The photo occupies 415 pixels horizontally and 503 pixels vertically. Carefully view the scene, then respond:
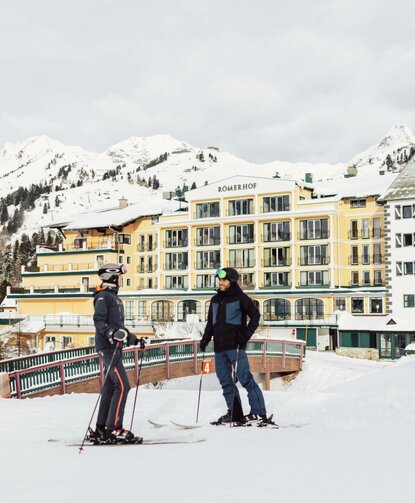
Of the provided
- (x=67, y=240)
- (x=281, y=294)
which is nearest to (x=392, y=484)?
(x=281, y=294)

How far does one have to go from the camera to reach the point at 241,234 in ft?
222

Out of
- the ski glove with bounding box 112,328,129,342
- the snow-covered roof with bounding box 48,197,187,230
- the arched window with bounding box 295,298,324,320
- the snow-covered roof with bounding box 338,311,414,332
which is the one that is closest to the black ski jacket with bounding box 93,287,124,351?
the ski glove with bounding box 112,328,129,342

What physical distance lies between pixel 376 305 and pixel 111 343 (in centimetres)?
5577

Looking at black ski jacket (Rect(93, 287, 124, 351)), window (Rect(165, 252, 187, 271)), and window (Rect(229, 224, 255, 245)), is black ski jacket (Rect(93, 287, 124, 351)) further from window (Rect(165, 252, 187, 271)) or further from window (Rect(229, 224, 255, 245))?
window (Rect(165, 252, 187, 271))

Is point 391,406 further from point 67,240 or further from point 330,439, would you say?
point 67,240

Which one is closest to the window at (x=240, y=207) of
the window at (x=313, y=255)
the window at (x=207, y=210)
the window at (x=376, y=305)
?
the window at (x=207, y=210)

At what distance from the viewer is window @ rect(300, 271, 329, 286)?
6344 centimetres

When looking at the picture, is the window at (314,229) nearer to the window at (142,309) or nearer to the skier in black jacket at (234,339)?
the window at (142,309)

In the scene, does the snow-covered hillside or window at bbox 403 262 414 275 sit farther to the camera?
window at bbox 403 262 414 275

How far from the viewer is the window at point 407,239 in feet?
195

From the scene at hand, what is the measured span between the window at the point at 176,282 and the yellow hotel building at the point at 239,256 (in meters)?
0.12

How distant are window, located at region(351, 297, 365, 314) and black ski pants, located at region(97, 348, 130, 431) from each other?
5581 cm

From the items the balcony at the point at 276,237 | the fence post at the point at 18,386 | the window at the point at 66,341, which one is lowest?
the window at the point at 66,341

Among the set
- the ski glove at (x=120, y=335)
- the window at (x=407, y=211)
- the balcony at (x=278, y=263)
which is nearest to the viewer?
the ski glove at (x=120, y=335)
